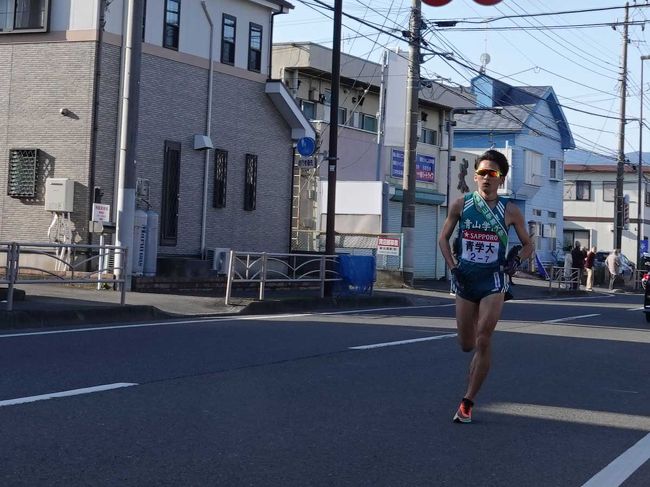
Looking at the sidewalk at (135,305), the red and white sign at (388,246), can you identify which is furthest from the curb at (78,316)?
the red and white sign at (388,246)

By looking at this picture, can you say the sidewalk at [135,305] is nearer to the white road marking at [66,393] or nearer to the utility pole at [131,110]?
the utility pole at [131,110]

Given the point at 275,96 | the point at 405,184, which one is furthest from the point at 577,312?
the point at 275,96

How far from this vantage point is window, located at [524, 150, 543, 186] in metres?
49.0

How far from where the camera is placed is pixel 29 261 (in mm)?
21469

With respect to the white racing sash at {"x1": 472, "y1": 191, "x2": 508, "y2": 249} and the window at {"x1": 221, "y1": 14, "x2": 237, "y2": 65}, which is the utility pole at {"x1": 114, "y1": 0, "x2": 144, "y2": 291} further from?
the white racing sash at {"x1": 472, "y1": 191, "x2": 508, "y2": 249}

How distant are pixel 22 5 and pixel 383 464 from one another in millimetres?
19213

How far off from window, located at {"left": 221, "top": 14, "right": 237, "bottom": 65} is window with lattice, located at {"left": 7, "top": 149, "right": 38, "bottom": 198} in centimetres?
580

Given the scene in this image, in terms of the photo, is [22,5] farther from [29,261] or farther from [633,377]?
[633,377]

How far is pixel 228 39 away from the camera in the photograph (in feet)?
83.6

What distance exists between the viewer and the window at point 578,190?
216 feet

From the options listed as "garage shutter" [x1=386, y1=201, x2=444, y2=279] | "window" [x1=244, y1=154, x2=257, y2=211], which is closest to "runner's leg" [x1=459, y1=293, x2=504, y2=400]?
"window" [x1=244, y1=154, x2=257, y2=211]

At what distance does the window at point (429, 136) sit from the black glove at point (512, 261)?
32759mm

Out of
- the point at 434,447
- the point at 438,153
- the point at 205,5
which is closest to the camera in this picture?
the point at 434,447

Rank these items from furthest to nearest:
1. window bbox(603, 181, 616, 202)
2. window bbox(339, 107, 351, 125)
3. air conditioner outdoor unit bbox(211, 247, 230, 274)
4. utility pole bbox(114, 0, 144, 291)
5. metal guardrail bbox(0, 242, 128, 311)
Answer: window bbox(603, 181, 616, 202) → window bbox(339, 107, 351, 125) → air conditioner outdoor unit bbox(211, 247, 230, 274) → utility pole bbox(114, 0, 144, 291) → metal guardrail bbox(0, 242, 128, 311)
